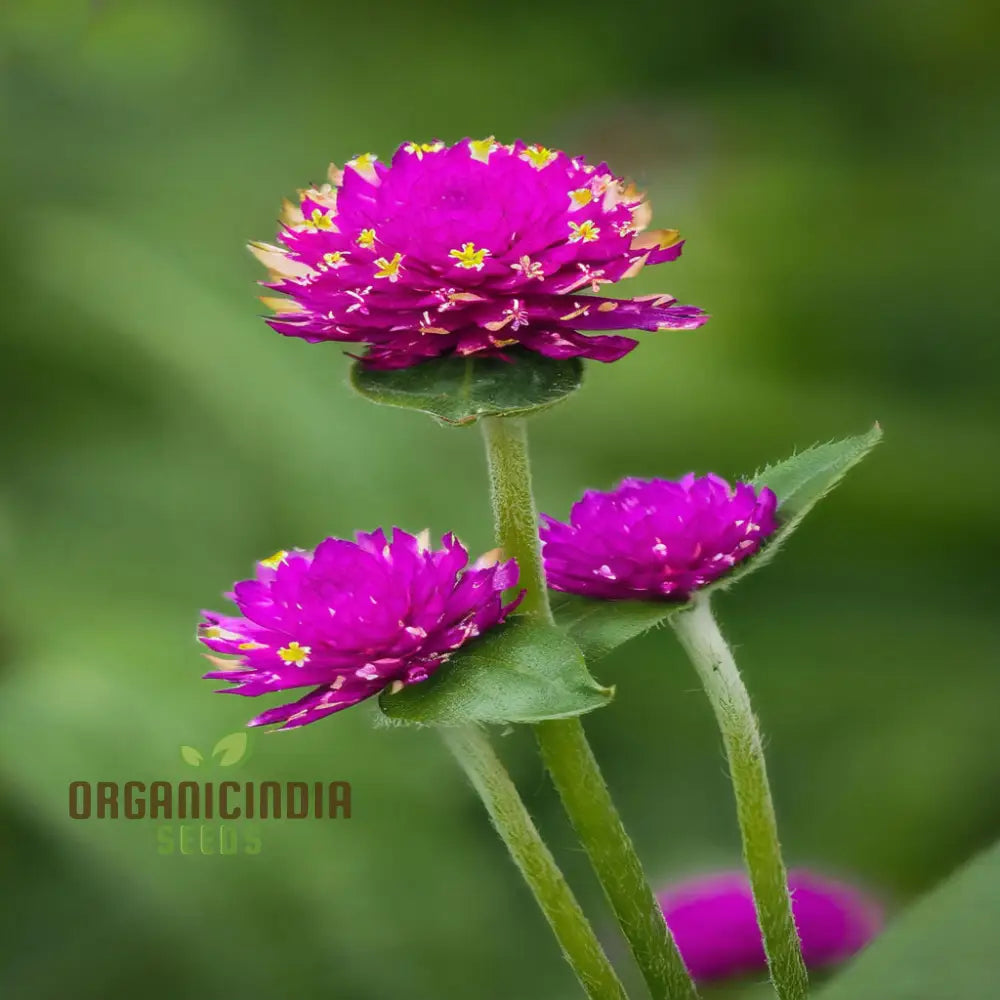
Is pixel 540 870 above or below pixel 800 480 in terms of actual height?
below

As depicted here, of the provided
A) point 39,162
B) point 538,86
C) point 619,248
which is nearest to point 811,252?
point 538,86

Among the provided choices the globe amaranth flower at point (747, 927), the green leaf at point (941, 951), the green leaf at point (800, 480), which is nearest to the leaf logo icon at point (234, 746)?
the globe amaranth flower at point (747, 927)

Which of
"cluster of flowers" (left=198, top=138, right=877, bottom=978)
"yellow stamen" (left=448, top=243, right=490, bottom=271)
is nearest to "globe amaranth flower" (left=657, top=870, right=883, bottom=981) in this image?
"cluster of flowers" (left=198, top=138, right=877, bottom=978)

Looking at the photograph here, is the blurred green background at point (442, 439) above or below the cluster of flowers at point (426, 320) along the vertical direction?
below

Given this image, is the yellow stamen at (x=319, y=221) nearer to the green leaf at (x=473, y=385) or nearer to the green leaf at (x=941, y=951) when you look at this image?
the green leaf at (x=473, y=385)

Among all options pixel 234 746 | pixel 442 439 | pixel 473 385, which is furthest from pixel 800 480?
pixel 442 439

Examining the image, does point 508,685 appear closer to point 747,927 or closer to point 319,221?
point 319,221

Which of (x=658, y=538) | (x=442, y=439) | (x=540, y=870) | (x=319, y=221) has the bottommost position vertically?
(x=442, y=439)
